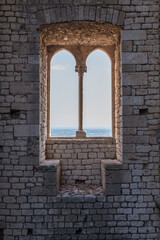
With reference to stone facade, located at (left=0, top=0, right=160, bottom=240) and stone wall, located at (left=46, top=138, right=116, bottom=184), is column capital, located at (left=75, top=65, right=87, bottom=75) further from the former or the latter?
stone wall, located at (left=46, top=138, right=116, bottom=184)

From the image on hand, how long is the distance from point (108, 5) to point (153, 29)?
1.08 meters

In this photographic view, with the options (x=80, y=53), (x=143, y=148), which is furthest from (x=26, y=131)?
(x=80, y=53)

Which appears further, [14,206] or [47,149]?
[47,149]

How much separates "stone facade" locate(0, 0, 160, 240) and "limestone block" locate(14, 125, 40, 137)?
20 mm

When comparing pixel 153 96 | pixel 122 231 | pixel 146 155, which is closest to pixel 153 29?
pixel 153 96

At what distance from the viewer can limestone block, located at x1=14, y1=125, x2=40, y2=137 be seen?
4152mm

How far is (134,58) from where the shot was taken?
4.17m

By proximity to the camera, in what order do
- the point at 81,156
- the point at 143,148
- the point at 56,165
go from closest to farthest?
1. the point at 143,148
2. the point at 56,165
3. the point at 81,156

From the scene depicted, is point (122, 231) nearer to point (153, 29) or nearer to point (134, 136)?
point (134, 136)

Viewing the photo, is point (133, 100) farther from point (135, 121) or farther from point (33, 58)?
point (33, 58)

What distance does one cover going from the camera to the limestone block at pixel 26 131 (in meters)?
4.15

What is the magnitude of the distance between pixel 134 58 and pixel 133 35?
489 millimetres

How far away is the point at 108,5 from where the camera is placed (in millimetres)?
4137

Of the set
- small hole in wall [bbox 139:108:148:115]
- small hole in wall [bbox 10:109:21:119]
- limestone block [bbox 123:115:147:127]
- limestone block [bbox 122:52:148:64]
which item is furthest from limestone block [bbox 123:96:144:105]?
small hole in wall [bbox 10:109:21:119]
